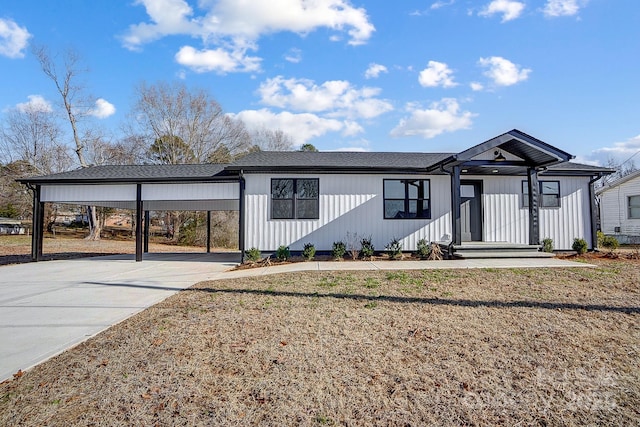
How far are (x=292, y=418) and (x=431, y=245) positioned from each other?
9525mm

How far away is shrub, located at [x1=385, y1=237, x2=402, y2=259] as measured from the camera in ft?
36.0

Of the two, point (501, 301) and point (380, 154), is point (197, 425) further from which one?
point (380, 154)

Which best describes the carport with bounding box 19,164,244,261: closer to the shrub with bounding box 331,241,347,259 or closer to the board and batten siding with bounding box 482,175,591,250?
the shrub with bounding box 331,241,347,259

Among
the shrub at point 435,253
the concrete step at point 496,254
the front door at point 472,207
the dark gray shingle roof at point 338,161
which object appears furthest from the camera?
the front door at point 472,207

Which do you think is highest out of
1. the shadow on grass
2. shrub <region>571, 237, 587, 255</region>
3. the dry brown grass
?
shrub <region>571, 237, 587, 255</region>

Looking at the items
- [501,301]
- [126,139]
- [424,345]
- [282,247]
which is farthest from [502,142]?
[126,139]

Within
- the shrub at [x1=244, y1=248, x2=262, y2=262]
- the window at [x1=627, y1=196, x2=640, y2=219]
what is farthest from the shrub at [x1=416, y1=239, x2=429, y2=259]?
the window at [x1=627, y1=196, x2=640, y2=219]

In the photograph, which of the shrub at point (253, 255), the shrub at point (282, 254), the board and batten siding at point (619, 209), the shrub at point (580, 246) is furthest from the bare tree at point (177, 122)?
the board and batten siding at point (619, 209)

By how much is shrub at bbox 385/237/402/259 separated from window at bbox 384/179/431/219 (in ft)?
2.79

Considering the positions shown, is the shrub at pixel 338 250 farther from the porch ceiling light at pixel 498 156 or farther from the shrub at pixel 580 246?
the shrub at pixel 580 246

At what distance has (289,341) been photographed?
374cm

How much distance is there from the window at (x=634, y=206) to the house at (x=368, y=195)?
28.6ft

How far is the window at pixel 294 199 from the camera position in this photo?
37.6ft

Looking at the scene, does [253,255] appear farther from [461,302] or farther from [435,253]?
[461,302]
